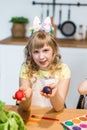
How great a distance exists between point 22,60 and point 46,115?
1.36 meters

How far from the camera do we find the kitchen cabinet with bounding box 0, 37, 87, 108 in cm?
235

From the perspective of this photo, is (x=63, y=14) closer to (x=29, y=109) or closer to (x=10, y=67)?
(x=10, y=67)

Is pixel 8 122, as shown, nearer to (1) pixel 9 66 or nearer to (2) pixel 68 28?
(1) pixel 9 66

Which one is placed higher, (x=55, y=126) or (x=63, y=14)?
(x=63, y=14)

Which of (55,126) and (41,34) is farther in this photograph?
(41,34)

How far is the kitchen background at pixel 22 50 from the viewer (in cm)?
238

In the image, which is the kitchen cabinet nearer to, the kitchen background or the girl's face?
the kitchen background

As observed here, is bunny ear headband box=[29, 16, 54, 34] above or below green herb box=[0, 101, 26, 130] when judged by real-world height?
above

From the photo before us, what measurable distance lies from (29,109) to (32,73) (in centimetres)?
41

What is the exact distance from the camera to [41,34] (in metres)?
1.48

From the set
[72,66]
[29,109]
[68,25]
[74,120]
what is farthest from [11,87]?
[74,120]

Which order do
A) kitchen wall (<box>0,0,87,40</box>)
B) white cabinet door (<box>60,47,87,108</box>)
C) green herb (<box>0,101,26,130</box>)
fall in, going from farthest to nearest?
kitchen wall (<box>0,0,87,40</box>), white cabinet door (<box>60,47,87,108</box>), green herb (<box>0,101,26,130</box>)

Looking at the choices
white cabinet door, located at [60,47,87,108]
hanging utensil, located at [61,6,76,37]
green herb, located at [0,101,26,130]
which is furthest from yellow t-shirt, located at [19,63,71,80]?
hanging utensil, located at [61,6,76,37]

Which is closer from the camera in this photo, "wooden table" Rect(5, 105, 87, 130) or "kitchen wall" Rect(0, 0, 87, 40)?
"wooden table" Rect(5, 105, 87, 130)
